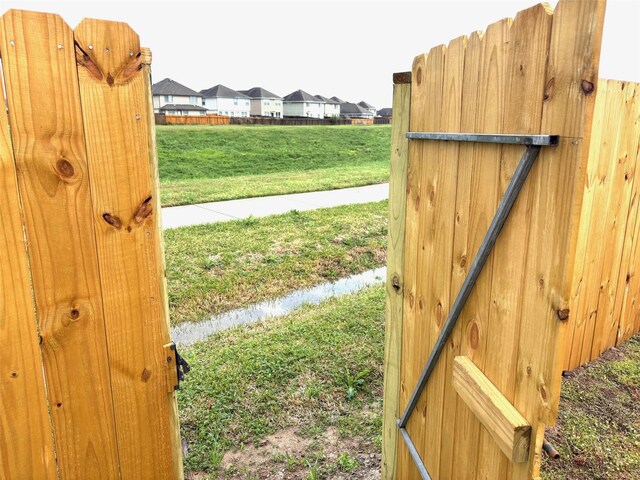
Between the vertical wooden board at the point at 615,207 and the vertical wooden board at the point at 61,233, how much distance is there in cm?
329

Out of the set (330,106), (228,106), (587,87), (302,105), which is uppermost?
(330,106)

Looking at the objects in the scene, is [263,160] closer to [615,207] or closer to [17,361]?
[615,207]

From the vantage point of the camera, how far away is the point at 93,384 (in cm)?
158

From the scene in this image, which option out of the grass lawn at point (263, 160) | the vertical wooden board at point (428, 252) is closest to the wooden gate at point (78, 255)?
the vertical wooden board at point (428, 252)

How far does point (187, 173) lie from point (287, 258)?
10.6 metres

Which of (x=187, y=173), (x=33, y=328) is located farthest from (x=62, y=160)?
(x=187, y=173)

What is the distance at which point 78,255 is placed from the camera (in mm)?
1492

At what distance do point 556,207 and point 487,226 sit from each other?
32 centimetres

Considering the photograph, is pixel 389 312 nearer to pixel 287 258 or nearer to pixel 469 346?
pixel 469 346

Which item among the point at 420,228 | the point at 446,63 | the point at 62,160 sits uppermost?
the point at 446,63

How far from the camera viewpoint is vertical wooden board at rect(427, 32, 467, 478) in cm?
161

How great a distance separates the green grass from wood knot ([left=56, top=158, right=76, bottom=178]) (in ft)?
9.49

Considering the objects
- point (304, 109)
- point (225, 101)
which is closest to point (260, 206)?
point (225, 101)

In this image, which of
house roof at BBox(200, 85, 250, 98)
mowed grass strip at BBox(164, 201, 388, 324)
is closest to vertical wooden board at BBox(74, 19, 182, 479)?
mowed grass strip at BBox(164, 201, 388, 324)
